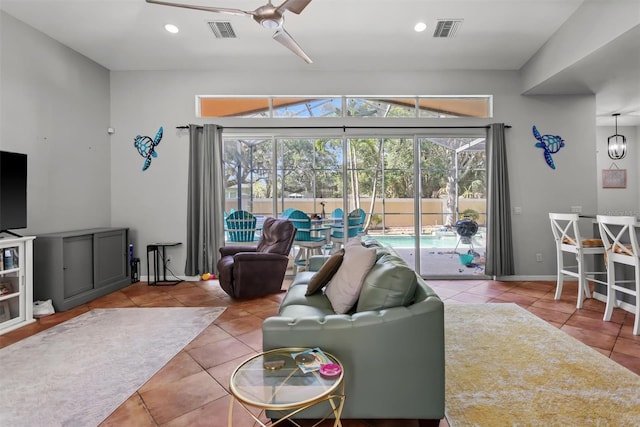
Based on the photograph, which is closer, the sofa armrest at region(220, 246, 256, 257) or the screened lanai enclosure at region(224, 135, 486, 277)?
the sofa armrest at region(220, 246, 256, 257)

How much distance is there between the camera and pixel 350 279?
207 centimetres

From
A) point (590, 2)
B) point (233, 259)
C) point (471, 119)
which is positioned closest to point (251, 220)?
point (233, 259)

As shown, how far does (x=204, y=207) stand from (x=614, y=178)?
9.35 m

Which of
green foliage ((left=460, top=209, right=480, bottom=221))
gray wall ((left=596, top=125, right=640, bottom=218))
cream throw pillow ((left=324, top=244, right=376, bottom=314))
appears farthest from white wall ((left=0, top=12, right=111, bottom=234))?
gray wall ((left=596, top=125, right=640, bottom=218))

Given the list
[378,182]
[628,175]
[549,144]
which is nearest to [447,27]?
[378,182]

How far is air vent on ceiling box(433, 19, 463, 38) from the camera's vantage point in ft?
12.0

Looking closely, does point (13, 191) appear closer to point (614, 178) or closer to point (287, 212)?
point (287, 212)

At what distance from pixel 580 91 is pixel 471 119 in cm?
157

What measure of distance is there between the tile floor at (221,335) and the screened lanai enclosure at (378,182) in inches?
36.7

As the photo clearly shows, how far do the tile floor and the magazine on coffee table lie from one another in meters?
0.54

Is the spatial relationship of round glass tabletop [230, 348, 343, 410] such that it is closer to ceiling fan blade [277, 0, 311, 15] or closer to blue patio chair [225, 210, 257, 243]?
ceiling fan blade [277, 0, 311, 15]

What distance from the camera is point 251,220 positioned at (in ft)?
16.1

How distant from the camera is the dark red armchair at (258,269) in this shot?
3.80 m

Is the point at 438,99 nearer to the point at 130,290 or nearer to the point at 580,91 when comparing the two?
the point at 580,91
